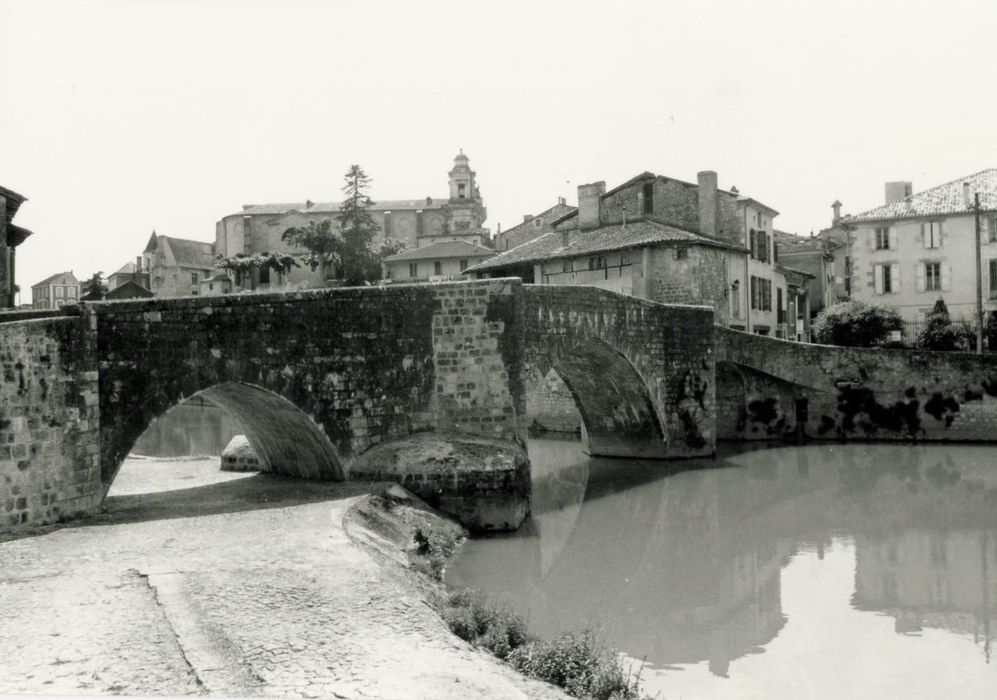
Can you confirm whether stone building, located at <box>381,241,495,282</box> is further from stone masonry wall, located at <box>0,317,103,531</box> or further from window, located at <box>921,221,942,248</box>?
stone masonry wall, located at <box>0,317,103,531</box>

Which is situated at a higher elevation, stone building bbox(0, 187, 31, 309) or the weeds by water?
stone building bbox(0, 187, 31, 309)

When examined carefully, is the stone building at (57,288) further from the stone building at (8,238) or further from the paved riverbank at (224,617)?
the paved riverbank at (224,617)

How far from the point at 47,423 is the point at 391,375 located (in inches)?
205

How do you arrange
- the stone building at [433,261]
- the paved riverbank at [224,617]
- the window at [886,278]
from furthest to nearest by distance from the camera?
the stone building at [433,261]
the window at [886,278]
the paved riverbank at [224,617]

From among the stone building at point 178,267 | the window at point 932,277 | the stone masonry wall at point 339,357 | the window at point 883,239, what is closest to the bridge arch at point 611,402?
the stone masonry wall at point 339,357

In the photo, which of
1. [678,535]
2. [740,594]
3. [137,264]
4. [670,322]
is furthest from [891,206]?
[137,264]

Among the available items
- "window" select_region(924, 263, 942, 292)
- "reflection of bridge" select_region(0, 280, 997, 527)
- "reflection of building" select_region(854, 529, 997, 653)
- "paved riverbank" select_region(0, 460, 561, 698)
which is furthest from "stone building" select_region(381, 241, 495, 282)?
"paved riverbank" select_region(0, 460, 561, 698)

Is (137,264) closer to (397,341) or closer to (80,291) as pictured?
(80,291)

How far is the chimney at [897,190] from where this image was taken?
39562 millimetres

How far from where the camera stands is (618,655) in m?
8.50

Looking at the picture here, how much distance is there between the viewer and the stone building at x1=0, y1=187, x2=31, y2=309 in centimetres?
1653

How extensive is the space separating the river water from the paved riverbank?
7.25 feet

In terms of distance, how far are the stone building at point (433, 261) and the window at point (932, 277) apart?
22.7 meters

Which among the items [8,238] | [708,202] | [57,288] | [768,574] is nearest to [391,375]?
[768,574]
